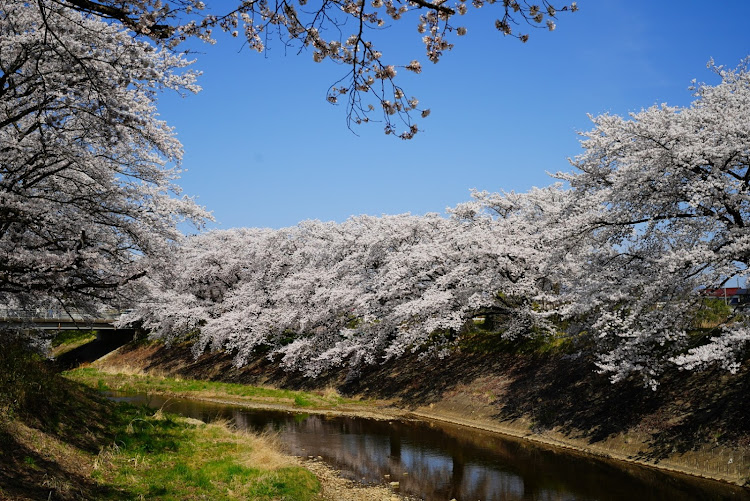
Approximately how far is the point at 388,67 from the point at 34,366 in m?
13.8

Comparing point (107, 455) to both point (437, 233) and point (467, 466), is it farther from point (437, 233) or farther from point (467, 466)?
point (437, 233)

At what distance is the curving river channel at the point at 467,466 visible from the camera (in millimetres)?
14766

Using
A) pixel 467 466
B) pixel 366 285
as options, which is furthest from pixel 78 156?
pixel 366 285

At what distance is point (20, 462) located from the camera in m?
9.24

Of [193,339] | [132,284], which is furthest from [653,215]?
[193,339]

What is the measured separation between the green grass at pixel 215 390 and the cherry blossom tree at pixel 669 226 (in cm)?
1591

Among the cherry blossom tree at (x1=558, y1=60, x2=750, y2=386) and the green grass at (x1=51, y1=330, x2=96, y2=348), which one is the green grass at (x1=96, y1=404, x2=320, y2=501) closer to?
the cherry blossom tree at (x1=558, y1=60, x2=750, y2=386)

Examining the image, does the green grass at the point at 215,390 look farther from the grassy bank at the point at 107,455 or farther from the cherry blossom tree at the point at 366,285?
the grassy bank at the point at 107,455

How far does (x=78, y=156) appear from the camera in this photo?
1389 centimetres

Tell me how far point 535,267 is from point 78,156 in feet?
68.8

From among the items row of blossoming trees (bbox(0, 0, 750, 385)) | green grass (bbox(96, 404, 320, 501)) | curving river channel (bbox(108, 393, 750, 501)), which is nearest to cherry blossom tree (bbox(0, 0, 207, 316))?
row of blossoming trees (bbox(0, 0, 750, 385))

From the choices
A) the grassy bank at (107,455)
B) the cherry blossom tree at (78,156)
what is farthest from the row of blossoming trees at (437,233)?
the grassy bank at (107,455)

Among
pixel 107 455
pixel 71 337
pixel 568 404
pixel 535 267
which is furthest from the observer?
pixel 71 337

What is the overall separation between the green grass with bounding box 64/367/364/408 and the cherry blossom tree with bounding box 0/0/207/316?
49.4 feet
